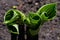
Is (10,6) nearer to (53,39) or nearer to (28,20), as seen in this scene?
(53,39)

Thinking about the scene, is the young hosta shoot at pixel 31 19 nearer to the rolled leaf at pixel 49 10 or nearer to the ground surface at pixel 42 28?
the rolled leaf at pixel 49 10

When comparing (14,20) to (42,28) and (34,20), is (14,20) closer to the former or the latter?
(34,20)

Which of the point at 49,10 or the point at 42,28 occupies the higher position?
the point at 49,10

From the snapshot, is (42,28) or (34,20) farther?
(42,28)

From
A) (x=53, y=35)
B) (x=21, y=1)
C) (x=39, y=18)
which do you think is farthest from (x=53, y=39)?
(x=39, y=18)

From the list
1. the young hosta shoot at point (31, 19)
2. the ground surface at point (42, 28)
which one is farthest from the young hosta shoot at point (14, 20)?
the ground surface at point (42, 28)

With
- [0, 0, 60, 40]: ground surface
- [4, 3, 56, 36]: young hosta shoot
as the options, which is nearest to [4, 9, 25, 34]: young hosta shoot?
[4, 3, 56, 36]: young hosta shoot

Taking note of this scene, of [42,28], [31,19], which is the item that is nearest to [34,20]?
[31,19]
